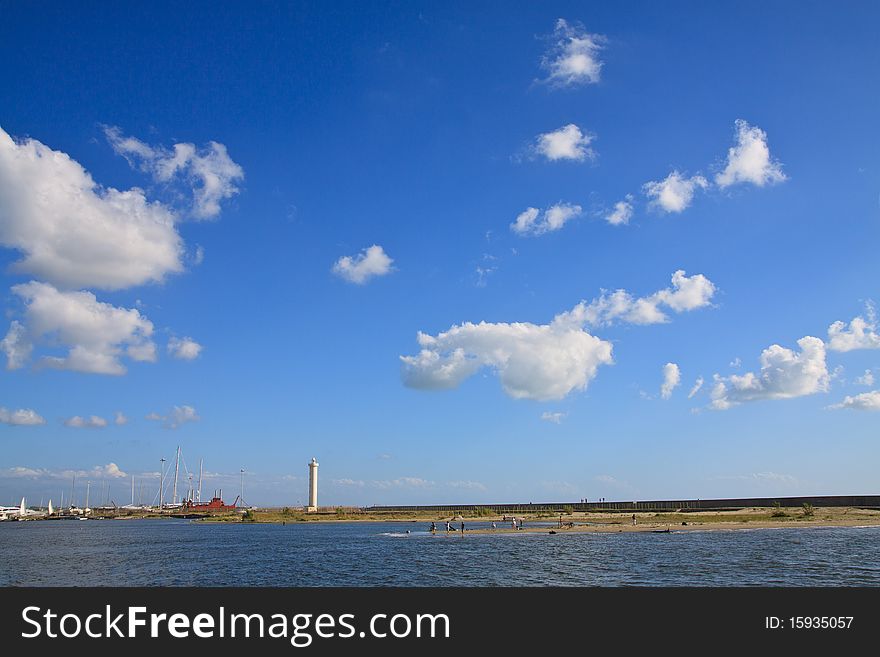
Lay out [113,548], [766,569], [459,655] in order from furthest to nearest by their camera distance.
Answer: [113,548], [766,569], [459,655]

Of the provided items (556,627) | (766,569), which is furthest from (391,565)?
(556,627)

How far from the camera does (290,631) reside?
25266mm

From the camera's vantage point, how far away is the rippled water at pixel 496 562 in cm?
5584

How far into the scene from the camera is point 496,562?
229 feet

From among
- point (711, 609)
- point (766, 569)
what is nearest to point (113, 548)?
point (766, 569)

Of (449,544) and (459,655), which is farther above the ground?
(459,655)

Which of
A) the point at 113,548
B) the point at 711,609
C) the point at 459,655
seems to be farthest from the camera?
the point at 113,548

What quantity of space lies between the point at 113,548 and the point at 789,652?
109 metres

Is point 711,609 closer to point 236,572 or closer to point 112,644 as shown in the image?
point 112,644

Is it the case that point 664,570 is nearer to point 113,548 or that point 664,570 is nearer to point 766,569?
point 766,569

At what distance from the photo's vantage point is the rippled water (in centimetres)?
5584

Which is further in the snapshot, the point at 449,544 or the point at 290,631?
the point at 449,544

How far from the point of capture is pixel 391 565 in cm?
7038

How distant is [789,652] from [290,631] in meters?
18.9
